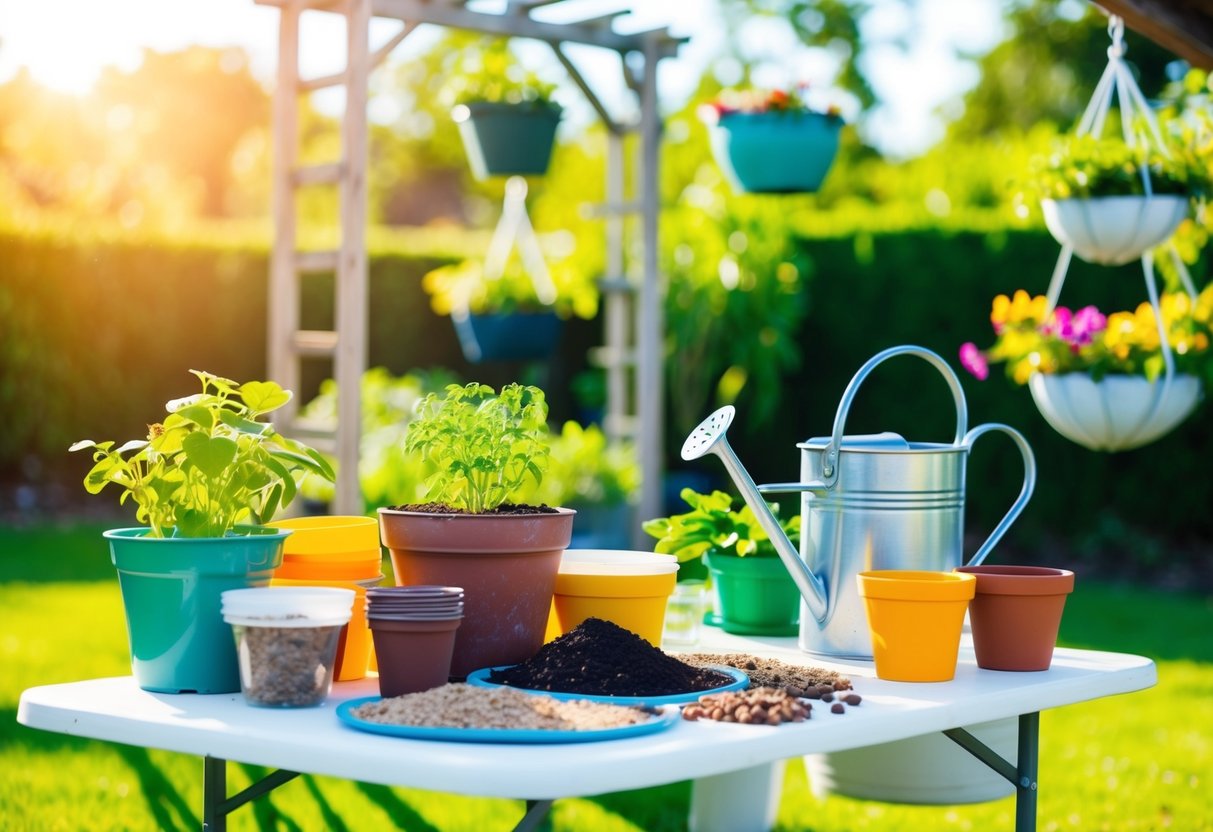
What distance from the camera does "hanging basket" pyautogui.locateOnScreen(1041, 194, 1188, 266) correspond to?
9.84ft

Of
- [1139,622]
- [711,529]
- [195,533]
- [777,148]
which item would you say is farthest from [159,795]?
[1139,622]

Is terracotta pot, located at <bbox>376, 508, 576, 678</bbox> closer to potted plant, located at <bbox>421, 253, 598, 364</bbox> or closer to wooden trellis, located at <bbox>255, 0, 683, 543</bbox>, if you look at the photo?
wooden trellis, located at <bbox>255, 0, 683, 543</bbox>

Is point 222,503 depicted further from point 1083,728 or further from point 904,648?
point 1083,728

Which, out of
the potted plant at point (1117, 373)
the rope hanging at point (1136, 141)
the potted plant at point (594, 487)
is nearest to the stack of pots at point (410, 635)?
the potted plant at point (1117, 373)

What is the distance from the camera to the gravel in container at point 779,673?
165 centimetres

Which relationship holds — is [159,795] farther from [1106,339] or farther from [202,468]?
[1106,339]

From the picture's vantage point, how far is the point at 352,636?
172cm

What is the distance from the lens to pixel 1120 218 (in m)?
3.01

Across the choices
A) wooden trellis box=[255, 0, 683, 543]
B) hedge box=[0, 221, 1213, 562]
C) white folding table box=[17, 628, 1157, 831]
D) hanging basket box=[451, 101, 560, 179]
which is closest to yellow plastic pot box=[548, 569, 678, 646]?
white folding table box=[17, 628, 1157, 831]

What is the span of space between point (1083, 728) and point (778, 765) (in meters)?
1.62

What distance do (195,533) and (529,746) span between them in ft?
1.68

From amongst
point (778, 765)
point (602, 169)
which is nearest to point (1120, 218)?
point (778, 765)

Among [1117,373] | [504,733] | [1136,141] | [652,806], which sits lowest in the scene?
[652,806]

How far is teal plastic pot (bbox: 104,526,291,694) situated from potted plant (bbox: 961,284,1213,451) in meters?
1.91
